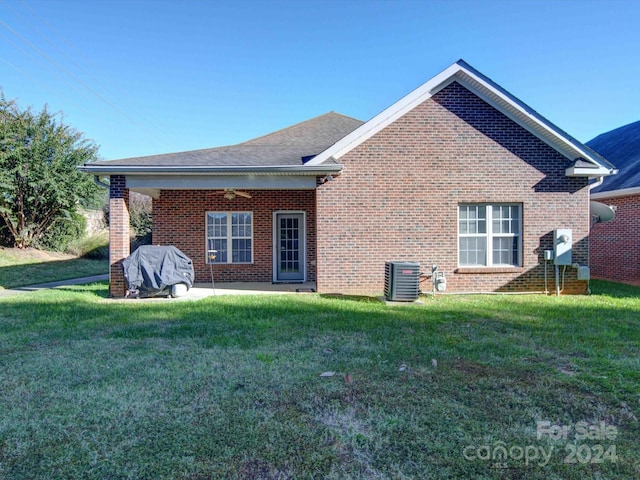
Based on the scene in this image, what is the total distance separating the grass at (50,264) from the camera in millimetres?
13320

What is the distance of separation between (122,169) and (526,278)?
10.1 metres

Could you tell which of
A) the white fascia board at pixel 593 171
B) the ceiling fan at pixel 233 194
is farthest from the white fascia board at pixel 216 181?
the white fascia board at pixel 593 171

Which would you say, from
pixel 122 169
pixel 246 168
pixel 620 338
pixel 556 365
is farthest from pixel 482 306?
pixel 122 169

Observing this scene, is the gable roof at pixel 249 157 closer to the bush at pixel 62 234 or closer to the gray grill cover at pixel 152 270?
the gray grill cover at pixel 152 270

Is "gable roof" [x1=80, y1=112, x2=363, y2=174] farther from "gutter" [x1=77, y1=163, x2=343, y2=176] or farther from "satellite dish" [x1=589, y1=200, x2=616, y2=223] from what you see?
"satellite dish" [x1=589, y1=200, x2=616, y2=223]

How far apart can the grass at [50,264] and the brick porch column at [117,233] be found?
4886 millimetres

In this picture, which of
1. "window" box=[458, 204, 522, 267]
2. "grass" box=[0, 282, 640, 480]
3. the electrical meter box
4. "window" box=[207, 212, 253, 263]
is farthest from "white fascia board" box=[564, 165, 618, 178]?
"window" box=[207, 212, 253, 263]

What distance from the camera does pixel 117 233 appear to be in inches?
363

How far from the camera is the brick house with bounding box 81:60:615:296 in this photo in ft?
30.4

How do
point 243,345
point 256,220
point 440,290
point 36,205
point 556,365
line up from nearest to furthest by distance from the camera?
point 556,365 → point 243,345 → point 440,290 → point 256,220 → point 36,205

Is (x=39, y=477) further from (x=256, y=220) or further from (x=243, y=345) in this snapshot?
(x=256, y=220)

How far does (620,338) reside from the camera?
18.4ft

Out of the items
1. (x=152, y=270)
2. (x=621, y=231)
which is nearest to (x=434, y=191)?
(x=152, y=270)

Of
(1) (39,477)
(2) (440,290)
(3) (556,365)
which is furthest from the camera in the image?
(2) (440,290)
